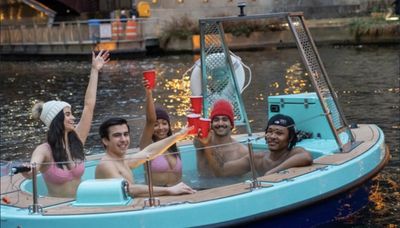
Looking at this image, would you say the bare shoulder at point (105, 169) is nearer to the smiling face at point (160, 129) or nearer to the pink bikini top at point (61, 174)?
the pink bikini top at point (61, 174)

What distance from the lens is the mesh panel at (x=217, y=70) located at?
8.67m

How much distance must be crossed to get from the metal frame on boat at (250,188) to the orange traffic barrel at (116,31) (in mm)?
27508

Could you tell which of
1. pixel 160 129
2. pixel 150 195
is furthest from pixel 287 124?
pixel 150 195

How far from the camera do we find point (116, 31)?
35875mm

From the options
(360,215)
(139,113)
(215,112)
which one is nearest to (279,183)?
(215,112)

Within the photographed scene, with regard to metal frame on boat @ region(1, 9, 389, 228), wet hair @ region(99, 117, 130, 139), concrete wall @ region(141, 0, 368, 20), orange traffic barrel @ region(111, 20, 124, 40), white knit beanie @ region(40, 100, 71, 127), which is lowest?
metal frame on boat @ region(1, 9, 389, 228)

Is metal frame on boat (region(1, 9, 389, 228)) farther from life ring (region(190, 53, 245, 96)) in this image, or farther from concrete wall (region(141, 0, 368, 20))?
concrete wall (region(141, 0, 368, 20))

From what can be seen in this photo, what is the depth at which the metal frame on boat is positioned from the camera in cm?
577

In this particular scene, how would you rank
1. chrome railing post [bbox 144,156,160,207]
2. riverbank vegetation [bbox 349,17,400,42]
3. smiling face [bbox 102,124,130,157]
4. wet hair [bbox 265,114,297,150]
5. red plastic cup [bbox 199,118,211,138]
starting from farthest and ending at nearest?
riverbank vegetation [bbox 349,17,400,42], wet hair [bbox 265,114,297,150], red plastic cup [bbox 199,118,211,138], smiling face [bbox 102,124,130,157], chrome railing post [bbox 144,156,160,207]

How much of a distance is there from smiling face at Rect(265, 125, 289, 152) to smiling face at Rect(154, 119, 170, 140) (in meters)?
1.07

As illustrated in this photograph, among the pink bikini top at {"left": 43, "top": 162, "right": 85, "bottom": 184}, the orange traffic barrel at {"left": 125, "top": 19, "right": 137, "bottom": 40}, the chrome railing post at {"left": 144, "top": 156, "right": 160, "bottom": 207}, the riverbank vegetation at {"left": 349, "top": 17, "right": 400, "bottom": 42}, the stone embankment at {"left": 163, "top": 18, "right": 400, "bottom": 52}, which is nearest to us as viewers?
the chrome railing post at {"left": 144, "top": 156, "right": 160, "bottom": 207}

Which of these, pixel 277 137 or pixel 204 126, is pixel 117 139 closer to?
pixel 204 126

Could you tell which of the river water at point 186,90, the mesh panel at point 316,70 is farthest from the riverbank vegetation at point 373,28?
the mesh panel at point 316,70

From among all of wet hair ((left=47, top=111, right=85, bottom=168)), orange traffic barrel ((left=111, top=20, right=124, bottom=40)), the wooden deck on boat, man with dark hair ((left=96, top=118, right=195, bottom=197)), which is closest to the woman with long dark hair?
man with dark hair ((left=96, top=118, right=195, bottom=197))
